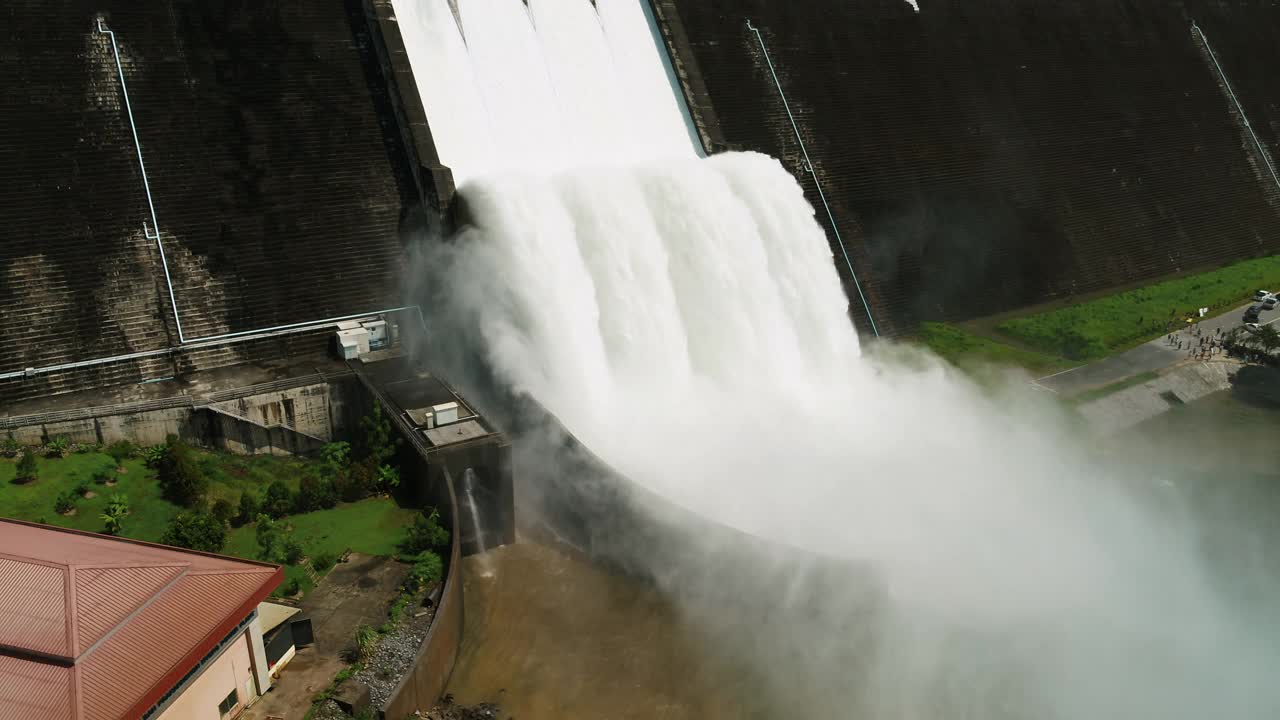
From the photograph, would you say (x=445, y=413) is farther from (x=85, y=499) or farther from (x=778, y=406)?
(x=778, y=406)

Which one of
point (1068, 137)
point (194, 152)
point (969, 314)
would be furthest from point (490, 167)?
point (1068, 137)

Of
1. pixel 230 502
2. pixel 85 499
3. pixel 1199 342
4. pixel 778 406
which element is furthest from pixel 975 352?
pixel 85 499

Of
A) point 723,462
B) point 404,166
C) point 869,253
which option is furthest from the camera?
point 869,253

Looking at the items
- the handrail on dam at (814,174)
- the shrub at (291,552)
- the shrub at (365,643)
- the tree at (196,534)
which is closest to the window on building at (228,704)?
the shrub at (365,643)

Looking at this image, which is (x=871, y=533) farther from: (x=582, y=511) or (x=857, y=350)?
(x=857, y=350)

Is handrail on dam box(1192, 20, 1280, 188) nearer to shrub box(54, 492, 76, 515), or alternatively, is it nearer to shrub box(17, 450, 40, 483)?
shrub box(54, 492, 76, 515)

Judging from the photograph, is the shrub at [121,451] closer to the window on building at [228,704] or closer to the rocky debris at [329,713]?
the window on building at [228,704]
